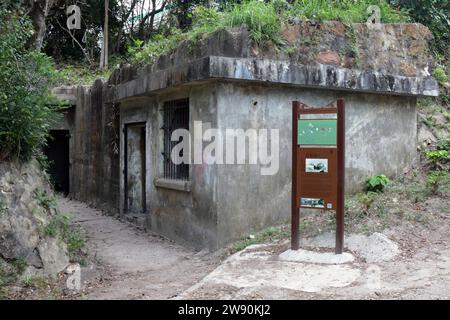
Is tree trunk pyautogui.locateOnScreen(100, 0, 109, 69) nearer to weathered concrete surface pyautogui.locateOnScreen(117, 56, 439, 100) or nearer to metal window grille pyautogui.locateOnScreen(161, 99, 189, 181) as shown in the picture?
weathered concrete surface pyautogui.locateOnScreen(117, 56, 439, 100)

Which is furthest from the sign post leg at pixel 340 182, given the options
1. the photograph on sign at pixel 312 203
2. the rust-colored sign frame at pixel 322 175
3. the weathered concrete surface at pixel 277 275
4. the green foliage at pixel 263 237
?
Result: the green foliage at pixel 263 237

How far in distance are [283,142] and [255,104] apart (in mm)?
770

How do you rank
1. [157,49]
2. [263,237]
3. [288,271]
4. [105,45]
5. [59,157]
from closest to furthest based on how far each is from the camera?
[288,271]
[263,237]
[157,49]
[59,157]
[105,45]

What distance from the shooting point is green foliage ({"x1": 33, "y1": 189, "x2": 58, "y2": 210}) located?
242 inches

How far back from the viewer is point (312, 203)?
619 centimetres

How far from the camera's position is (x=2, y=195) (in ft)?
18.6

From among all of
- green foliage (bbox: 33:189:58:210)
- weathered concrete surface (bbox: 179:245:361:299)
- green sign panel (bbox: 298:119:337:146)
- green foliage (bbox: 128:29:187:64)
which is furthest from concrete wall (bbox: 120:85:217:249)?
green foliage (bbox: 33:189:58:210)

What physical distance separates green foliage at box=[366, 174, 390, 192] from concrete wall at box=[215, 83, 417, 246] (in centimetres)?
16

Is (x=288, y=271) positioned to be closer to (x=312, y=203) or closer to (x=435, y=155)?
(x=312, y=203)

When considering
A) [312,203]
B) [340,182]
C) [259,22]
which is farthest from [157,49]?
[340,182]

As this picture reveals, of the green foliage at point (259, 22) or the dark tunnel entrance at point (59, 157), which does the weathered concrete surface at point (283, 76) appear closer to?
the green foliage at point (259, 22)

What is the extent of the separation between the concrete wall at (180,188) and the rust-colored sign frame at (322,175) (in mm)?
1255

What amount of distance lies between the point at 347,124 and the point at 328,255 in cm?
278

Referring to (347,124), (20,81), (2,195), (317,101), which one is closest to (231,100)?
(317,101)
